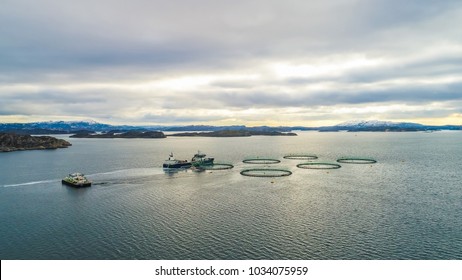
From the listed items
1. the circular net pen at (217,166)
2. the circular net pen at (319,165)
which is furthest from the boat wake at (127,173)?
the circular net pen at (319,165)

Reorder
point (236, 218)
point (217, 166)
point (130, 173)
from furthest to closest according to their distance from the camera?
point (217, 166), point (130, 173), point (236, 218)

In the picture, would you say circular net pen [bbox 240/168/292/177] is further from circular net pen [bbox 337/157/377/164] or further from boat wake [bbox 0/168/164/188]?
circular net pen [bbox 337/157/377/164]

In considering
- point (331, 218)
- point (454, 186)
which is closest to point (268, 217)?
point (331, 218)

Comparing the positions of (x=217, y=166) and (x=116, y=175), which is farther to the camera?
(x=217, y=166)

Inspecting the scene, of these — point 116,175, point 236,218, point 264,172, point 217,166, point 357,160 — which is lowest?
point 236,218

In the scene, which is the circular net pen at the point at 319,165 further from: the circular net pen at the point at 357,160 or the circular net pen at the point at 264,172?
the circular net pen at the point at 264,172

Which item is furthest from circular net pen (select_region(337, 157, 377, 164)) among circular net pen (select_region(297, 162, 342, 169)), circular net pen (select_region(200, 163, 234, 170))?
circular net pen (select_region(200, 163, 234, 170))

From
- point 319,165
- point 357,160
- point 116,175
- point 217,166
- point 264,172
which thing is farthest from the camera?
point 357,160

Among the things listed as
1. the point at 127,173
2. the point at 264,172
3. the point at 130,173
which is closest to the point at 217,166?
the point at 264,172

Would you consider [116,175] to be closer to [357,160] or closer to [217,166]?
[217,166]

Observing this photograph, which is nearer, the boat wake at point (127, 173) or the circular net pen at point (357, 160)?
the boat wake at point (127, 173)
